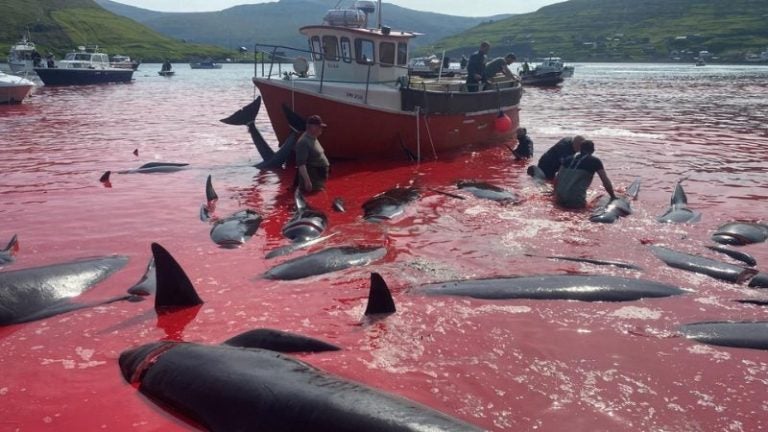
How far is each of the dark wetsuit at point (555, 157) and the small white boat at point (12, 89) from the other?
33.5 metres

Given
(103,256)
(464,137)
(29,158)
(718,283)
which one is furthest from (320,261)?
(29,158)

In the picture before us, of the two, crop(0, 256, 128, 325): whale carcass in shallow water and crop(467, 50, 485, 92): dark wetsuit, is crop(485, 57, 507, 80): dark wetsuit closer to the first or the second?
crop(467, 50, 485, 92): dark wetsuit

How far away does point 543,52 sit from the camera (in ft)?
474

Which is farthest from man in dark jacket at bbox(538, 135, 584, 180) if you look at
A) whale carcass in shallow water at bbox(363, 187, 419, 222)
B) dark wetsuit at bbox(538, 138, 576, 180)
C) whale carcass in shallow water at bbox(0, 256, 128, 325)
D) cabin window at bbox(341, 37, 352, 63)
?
whale carcass in shallow water at bbox(0, 256, 128, 325)

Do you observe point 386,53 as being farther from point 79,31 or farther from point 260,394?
point 79,31

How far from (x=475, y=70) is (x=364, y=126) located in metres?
5.47

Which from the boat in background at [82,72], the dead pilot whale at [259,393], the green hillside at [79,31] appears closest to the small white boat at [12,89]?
the boat in background at [82,72]

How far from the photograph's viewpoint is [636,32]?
5876 inches

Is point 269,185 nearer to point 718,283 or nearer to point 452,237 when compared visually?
point 452,237

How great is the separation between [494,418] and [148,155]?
686 inches

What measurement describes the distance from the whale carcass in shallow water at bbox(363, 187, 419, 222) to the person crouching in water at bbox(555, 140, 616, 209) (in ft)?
10.6

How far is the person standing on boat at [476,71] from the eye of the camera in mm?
20469

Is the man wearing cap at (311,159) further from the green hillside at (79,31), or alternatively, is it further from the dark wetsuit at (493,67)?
the green hillside at (79,31)

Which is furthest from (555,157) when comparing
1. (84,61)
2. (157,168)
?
(84,61)
